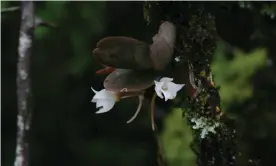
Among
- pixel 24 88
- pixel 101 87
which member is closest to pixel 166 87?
pixel 24 88

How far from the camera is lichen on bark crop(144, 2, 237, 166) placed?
0.73m

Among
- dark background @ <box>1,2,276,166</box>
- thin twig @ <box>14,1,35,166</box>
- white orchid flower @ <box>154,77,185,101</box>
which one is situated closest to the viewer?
white orchid flower @ <box>154,77,185,101</box>

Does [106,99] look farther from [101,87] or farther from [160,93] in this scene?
[101,87]

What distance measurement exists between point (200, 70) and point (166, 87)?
0.05 m

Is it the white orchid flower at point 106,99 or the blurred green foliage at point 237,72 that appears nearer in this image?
the white orchid flower at point 106,99

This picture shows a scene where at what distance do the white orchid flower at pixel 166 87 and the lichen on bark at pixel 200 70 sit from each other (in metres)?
0.02

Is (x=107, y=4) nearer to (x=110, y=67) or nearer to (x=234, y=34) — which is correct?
(x=234, y=34)

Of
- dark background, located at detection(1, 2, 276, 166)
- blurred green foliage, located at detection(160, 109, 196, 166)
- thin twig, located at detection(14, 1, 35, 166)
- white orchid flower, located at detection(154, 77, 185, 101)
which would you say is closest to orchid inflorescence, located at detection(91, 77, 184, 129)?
white orchid flower, located at detection(154, 77, 185, 101)

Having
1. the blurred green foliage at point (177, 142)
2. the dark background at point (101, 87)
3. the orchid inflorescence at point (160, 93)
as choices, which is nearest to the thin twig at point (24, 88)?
the orchid inflorescence at point (160, 93)

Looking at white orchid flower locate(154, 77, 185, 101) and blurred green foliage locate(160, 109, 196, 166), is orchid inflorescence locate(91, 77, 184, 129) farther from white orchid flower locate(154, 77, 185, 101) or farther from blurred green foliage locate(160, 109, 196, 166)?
blurred green foliage locate(160, 109, 196, 166)

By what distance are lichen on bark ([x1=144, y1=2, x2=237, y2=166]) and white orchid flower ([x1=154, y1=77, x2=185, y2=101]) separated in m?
0.02

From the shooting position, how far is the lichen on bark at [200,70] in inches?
28.6

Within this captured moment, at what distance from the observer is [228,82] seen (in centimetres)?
175

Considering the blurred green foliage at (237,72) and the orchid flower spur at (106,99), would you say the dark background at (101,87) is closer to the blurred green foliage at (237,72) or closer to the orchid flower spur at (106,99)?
the blurred green foliage at (237,72)
